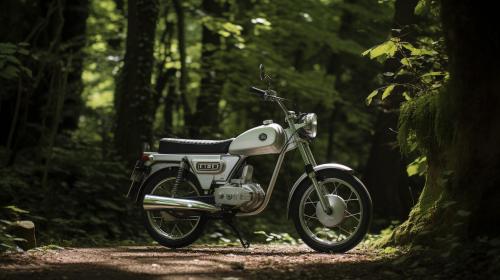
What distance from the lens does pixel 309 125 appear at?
22.3ft

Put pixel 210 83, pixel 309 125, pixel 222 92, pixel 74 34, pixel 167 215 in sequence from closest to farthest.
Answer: pixel 309 125 < pixel 167 215 < pixel 74 34 < pixel 210 83 < pixel 222 92

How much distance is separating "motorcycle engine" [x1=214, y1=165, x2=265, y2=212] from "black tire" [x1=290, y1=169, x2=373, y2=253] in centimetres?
39

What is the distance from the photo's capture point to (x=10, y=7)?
496 inches

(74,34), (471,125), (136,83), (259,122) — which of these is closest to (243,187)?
(471,125)

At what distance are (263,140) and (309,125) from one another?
0.47m

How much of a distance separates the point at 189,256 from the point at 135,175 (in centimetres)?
140

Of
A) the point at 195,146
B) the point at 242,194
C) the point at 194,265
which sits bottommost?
the point at 194,265

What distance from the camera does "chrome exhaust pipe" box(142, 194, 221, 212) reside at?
22.9ft

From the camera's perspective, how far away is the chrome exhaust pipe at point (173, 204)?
6.98 meters

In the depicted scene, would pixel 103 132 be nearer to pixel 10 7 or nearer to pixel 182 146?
pixel 10 7

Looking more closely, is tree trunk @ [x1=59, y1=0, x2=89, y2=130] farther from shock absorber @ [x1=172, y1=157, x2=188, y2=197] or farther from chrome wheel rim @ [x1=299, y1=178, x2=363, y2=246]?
chrome wheel rim @ [x1=299, y1=178, x2=363, y2=246]

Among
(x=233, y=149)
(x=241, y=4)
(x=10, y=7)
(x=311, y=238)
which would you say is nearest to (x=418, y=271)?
(x=311, y=238)

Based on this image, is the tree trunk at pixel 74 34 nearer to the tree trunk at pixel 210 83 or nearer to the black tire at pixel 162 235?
the tree trunk at pixel 210 83

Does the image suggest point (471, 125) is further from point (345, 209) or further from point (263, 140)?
point (263, 140)
